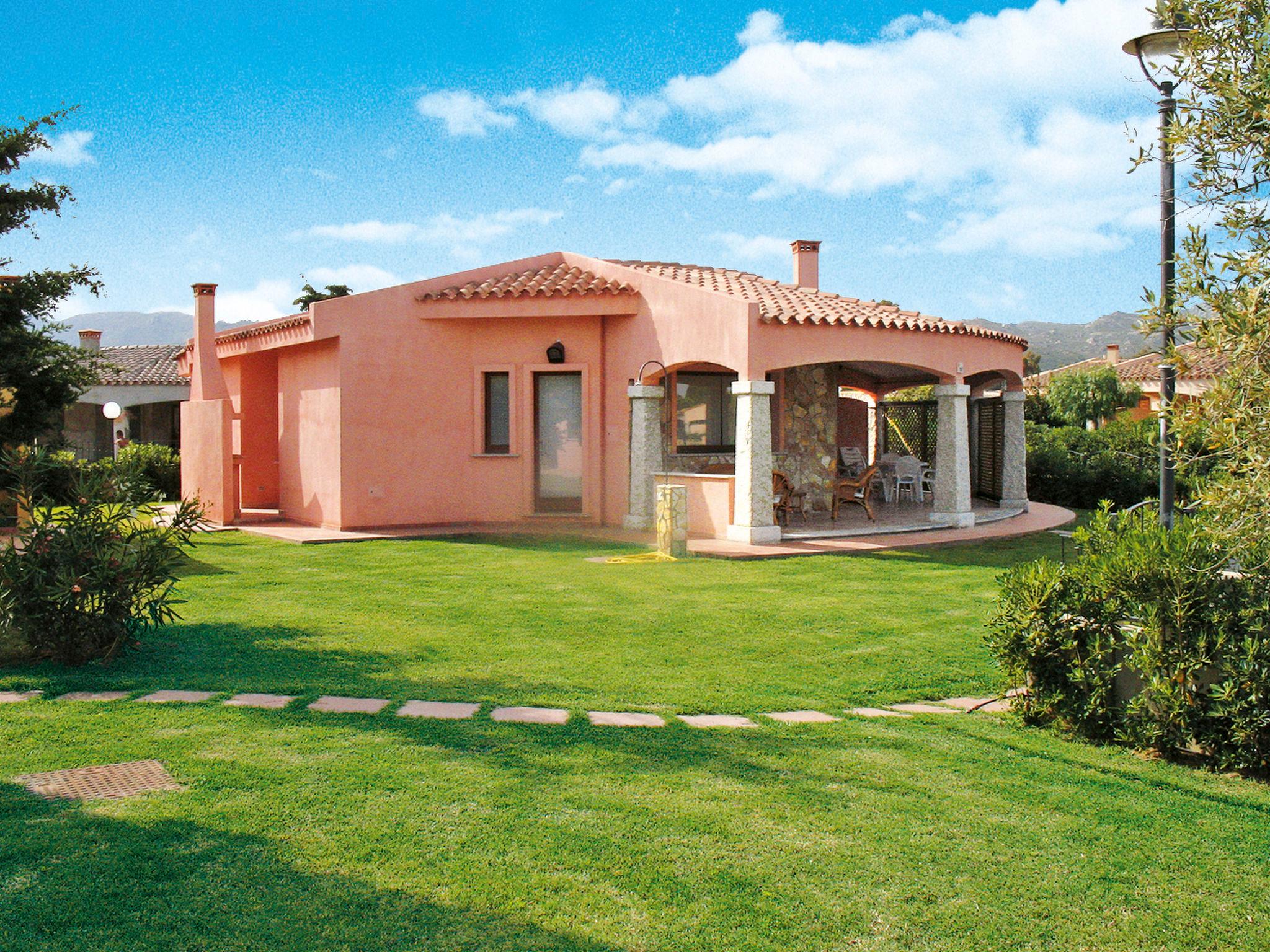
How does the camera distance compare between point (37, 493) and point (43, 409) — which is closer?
point (37, 493)

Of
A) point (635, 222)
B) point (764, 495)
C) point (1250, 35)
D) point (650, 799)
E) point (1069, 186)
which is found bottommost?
point (650, 799)

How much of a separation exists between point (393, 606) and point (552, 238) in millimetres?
11509

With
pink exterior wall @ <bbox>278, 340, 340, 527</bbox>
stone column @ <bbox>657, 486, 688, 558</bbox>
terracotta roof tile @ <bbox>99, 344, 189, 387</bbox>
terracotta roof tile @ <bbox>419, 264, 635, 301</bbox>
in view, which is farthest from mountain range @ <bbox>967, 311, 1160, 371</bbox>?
stone column @ <bbox>657, 486, 688, 558</bbox>

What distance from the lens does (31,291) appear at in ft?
51.8

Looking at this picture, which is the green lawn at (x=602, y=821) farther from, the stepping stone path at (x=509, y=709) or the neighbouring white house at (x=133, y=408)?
the neighbouring white house at (x=133, y=408)

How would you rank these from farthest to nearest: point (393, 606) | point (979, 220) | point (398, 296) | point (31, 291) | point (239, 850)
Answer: point (979, 220), point (398, 296), point (31, 291), point (393, 606), point (239, 850)

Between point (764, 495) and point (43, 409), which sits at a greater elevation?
point (43, 409)

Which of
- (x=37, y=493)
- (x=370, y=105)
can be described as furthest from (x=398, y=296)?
(x=37, y=493)

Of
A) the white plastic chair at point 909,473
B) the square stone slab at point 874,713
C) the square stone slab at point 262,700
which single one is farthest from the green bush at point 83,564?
the white plastic chair at point 909,473

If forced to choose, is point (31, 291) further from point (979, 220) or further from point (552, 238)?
point (979, 220)

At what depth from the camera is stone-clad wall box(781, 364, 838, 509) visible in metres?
18.9

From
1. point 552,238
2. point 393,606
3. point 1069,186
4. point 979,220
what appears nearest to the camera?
point 393,606

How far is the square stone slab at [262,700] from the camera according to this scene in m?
6.35

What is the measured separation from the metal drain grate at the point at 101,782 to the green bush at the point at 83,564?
2.51 metres
